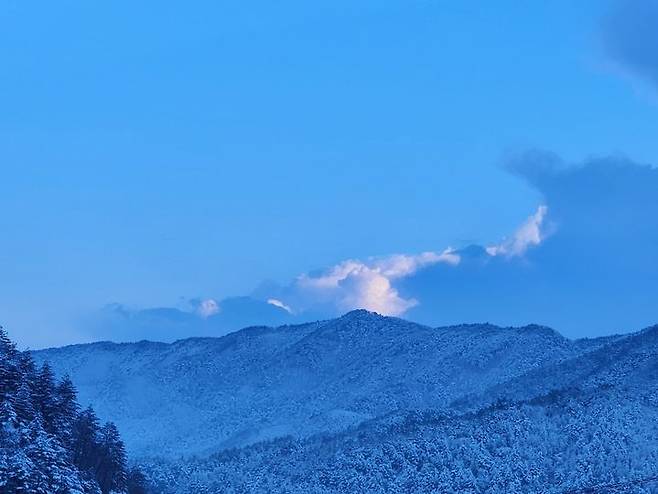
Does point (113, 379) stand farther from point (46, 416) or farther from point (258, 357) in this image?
point (46, 416)

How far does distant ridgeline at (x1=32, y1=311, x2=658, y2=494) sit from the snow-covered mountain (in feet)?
1.06

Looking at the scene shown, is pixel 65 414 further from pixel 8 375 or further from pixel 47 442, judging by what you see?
pixel 47 442

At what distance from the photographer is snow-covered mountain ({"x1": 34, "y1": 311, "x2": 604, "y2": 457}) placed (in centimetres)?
12156

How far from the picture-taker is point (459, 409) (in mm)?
97125

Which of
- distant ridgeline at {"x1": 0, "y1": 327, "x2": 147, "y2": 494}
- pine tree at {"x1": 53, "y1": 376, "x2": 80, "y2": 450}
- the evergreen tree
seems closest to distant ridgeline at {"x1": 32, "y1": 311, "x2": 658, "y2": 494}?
distant ridgeline at {"x1": 0, "y1": 327, "x2": 147, "y2": 494}

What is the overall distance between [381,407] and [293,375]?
984 inches

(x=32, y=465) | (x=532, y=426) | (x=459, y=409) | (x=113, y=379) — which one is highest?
(x=113, y=379)

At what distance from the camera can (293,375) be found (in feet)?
470

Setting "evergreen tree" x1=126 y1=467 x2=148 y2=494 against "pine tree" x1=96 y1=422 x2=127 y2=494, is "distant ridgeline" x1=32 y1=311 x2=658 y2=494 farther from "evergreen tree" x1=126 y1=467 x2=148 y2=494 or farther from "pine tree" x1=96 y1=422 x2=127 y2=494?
"evergreen tree" x1=126 y1=467 x2=148 y2=494

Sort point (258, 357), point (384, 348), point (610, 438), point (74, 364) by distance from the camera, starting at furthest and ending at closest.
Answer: point (74, 364)
point (258, 357)
point (384, 348)
point (610, 438)

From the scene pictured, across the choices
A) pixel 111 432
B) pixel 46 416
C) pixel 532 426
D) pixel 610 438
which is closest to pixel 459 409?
pixel 532 426

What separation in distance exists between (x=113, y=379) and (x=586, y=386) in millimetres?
84852

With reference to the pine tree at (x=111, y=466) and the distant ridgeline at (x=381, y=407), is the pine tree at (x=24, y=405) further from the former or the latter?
the pine tree at (x=111, y=466)

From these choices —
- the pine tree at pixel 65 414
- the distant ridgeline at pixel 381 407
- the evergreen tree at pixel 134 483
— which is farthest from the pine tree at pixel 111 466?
the distant ridgeline at pixel 381 407
